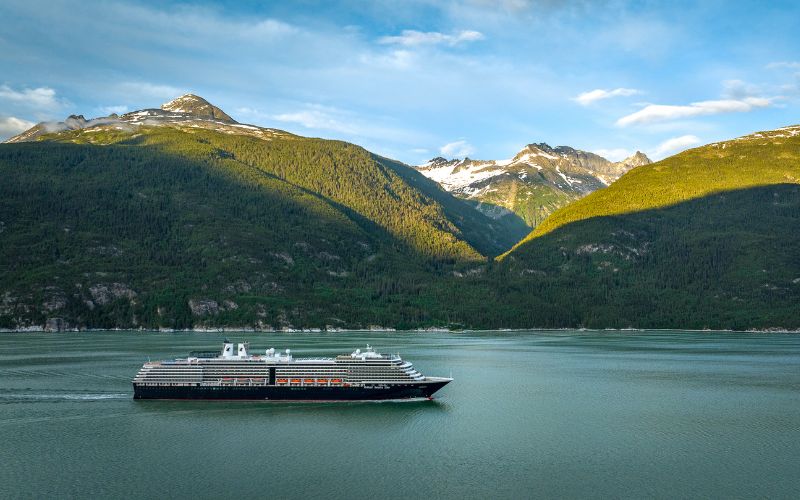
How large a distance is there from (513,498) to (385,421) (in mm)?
38708

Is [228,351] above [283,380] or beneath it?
above

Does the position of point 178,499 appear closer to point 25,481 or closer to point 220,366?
point 25,481

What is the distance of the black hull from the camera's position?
118000 millimetres

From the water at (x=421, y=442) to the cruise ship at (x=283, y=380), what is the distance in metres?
2.65

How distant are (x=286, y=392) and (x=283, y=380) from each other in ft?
6.49

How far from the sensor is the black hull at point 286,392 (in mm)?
118000

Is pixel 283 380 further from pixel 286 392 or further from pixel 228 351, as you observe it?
pixel 228 351

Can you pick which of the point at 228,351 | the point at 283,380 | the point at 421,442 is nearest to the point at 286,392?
the point at 283,380

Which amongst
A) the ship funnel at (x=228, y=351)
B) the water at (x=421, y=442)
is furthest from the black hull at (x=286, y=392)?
the ship funnel at (x=228, y=351)

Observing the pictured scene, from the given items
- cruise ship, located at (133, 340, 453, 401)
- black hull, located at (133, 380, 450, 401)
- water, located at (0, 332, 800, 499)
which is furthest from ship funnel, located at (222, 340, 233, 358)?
water, located at (0, 332, 800, 499)

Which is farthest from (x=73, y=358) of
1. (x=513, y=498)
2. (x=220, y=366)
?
(x=513, y=498)

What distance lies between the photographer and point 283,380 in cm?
11819

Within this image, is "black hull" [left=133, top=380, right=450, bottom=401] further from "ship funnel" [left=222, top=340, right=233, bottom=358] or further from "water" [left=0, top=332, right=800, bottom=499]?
"ship funnel" [left=222, top=340, right=233, bottom=358]

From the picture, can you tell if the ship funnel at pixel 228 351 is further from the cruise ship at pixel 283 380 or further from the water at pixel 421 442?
the water at pixel 421 442
